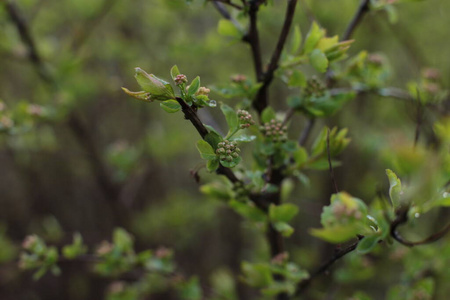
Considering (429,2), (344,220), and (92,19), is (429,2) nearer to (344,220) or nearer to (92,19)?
(92,19)

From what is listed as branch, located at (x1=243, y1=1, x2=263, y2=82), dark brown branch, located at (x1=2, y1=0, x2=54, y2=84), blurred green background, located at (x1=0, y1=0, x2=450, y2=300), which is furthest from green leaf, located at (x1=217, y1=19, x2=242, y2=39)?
dark brown branch, located at (x1=2, y1=0, x2=54, y2=84)

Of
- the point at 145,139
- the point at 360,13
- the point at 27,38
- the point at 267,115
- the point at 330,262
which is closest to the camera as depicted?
the point at 330,262

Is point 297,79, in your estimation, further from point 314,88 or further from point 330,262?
point 330,262

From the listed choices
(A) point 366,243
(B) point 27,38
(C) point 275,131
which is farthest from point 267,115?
(B) point 27,38

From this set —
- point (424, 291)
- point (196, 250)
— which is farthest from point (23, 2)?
point (196, 250)

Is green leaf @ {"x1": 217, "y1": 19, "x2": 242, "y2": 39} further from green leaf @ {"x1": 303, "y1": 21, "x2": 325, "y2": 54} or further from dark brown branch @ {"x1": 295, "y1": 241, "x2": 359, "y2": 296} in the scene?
dark brown branch @ {"x1": 295, "y1": 241, "x2": 359, "y2": 296}
